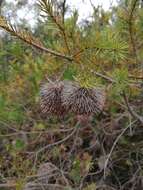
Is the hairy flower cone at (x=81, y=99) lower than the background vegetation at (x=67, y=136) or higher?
higher

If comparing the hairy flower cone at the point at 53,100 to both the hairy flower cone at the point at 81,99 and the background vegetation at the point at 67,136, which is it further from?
the background vegetation at the point at 67,136

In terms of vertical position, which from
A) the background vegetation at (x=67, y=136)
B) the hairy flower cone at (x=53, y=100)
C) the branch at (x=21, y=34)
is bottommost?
the background vegetation at (x=67, y=136)

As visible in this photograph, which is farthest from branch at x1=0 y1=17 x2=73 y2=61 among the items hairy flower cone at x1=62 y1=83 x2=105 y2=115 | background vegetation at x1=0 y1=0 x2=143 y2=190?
background vegetation at x1=0 y1=0 x2=143 y2=190

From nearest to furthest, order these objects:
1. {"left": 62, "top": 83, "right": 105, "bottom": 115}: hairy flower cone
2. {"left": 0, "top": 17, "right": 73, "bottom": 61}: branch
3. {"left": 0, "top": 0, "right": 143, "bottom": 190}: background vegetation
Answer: {"left": 0, "top": 17, "right": 73, "bottom": 61}: branch, {"left": 62, "top": 83, "right": 105, "bottom": 115}: hairy flower cone, {"left": 0, "top": 0, "right": 143, "bottom": 190}: background vegetation

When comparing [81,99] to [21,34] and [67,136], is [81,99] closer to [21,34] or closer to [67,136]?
[21,34]

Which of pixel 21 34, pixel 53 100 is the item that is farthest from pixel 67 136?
pixel 21 34

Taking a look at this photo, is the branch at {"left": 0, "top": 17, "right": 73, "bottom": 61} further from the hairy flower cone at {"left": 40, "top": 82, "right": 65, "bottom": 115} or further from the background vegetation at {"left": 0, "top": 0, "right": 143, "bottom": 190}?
the background vegetation at {"left": 0, "top": 0, "right": 143, "bottom": 190}

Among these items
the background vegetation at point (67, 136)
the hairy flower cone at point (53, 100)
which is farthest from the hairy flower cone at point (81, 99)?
the background vegetation at point (67, 136)

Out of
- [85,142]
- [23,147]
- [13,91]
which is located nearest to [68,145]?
[85,142]

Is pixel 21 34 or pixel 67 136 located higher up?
pixel 21 34

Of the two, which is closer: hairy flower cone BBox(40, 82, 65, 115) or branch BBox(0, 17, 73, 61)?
branch BBox(0, 17, 73, 61)
